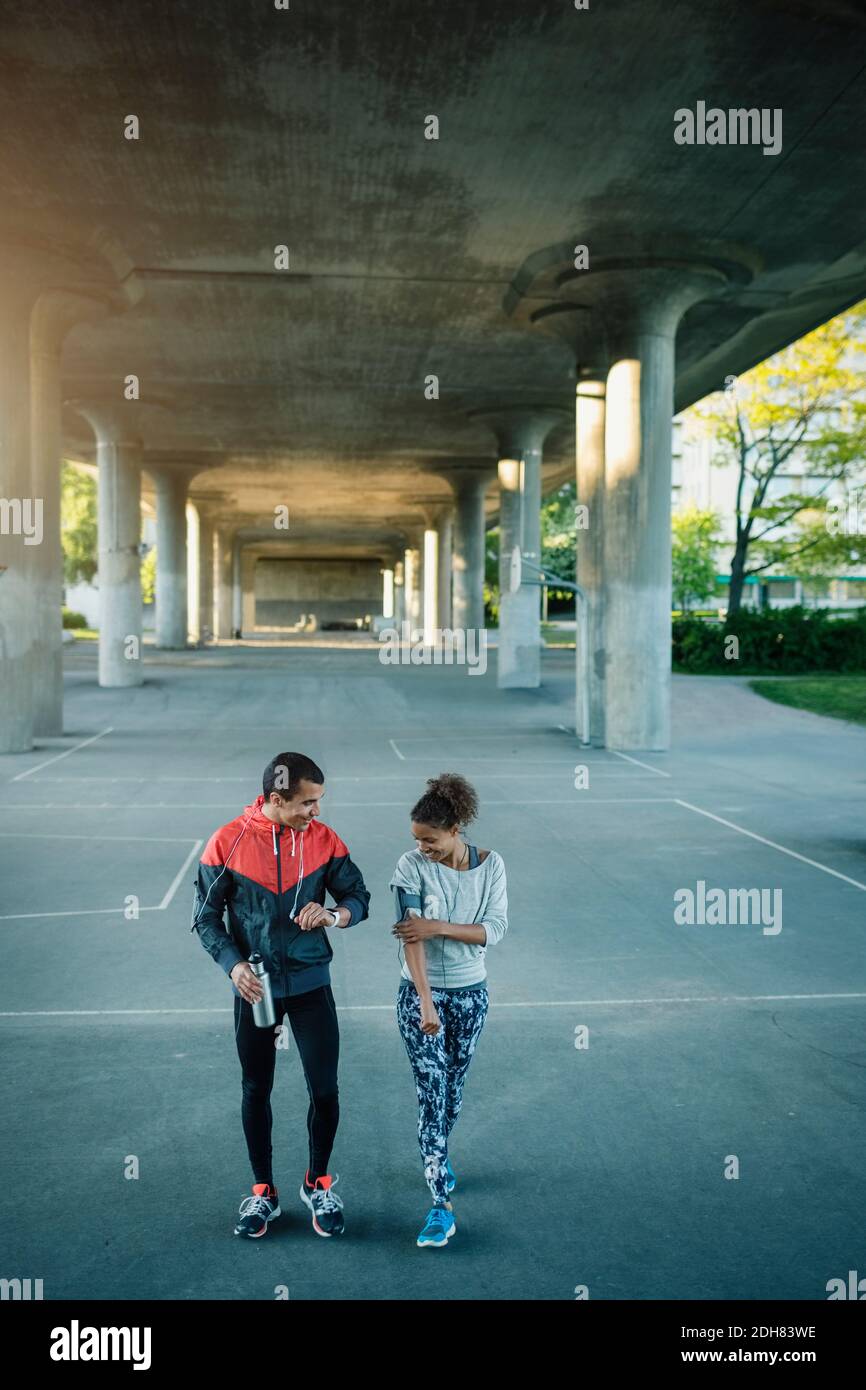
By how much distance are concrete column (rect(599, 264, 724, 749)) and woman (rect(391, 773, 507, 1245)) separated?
20.3 meters

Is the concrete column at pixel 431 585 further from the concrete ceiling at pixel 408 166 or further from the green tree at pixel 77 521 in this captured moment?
the concrete ceiling at pixel 408 166

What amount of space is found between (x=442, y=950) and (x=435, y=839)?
1.73ft

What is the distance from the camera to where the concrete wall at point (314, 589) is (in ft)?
405

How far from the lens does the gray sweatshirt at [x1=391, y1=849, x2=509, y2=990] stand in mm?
5785

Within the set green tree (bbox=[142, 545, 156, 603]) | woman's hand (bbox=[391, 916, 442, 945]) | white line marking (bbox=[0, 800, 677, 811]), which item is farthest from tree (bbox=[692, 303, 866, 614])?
green tree (bbox=[142, 545, 156, 603])

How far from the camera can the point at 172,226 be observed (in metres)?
22.8

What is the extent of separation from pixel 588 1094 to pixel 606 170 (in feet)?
52.2

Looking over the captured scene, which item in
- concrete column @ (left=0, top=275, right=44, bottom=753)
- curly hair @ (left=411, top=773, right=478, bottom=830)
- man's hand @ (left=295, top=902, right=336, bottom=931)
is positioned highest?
concrete column @ (left=0, top=275, right=44, bottom=753)

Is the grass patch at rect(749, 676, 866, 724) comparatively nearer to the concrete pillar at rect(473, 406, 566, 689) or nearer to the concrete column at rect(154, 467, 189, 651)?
the concrete pillar at rect(473, 406, 566, 689)

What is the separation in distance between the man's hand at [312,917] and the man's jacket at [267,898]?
0.38ft

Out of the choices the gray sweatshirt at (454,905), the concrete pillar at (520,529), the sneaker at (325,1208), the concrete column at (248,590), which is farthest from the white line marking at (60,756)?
the concrete column at (248,590)

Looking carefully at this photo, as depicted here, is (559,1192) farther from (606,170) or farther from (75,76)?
(606,170)

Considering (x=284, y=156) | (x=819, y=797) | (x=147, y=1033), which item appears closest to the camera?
(x=147, y=1033)
